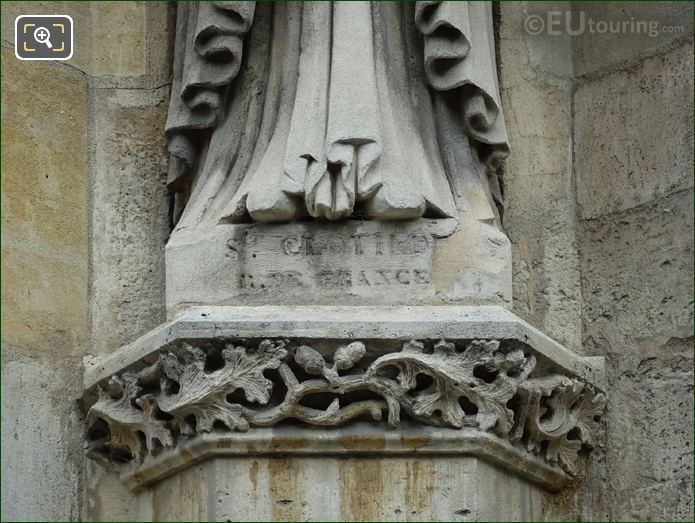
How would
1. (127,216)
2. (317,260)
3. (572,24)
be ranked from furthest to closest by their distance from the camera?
(572,24) < (127,216) < (317,260)

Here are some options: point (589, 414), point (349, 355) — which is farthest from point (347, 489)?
point (589, 414)

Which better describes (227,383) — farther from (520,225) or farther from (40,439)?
(520,225)

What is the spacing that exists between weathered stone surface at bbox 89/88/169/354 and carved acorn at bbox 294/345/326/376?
498 mm

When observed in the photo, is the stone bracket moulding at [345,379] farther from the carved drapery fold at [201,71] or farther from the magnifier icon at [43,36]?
the magnifier icon at [43,36]

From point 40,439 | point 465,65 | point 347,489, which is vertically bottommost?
point 347,489

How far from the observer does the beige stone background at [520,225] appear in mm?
5066

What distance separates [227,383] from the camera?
4797 millimetres

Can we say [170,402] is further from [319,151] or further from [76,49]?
[76,49]

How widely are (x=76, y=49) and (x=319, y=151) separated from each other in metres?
0.78

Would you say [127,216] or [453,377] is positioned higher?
[127,216]

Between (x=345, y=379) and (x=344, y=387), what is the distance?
0.02m

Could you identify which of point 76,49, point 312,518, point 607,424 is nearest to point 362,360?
point 312,518

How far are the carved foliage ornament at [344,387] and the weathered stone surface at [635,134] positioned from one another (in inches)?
23.6

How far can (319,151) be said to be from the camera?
4926 mm
